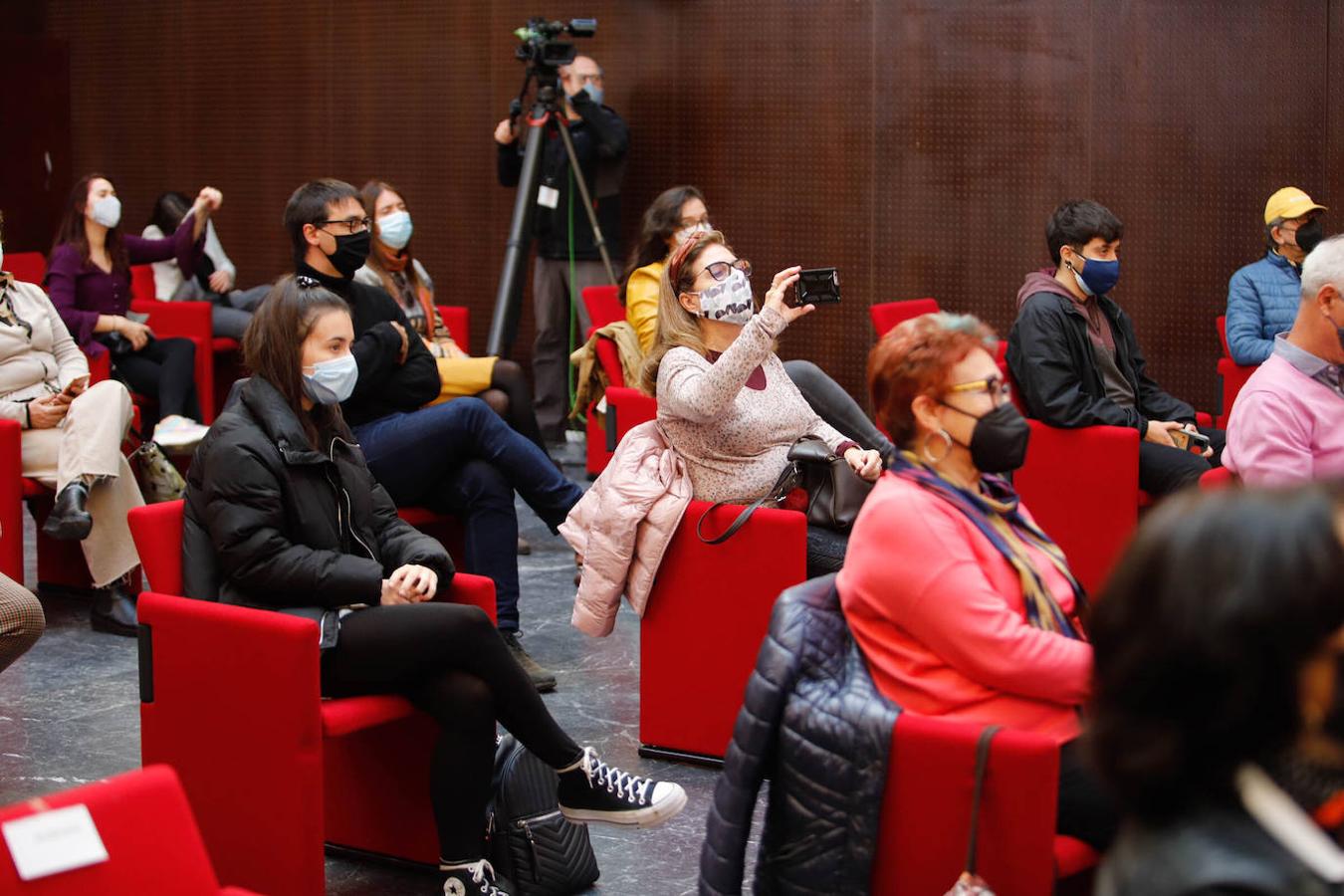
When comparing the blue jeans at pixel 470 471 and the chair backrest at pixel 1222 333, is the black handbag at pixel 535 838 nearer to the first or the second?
the blue jeans at pixel 470 471

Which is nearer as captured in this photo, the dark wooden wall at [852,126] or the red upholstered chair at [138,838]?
the red upholstered chair at [138,838]

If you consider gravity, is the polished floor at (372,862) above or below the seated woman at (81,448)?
below

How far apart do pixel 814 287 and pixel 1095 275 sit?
1.63 m

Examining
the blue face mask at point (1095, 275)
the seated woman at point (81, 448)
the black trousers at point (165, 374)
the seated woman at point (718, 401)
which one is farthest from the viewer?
the black trousers at point (165, 374)

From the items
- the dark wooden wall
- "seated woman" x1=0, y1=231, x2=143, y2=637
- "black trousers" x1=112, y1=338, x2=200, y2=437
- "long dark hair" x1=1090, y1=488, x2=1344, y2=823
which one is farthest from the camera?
the dark wooden wall

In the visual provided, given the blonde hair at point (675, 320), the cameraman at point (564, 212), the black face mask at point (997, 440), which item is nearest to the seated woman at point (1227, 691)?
the black face mask at point (997, 440)

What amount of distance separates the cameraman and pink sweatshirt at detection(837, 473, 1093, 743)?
4.91 meters

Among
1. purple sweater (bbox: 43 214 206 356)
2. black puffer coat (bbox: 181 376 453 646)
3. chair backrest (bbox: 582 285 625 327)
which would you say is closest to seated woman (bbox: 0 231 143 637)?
purple sweater (bbox: 43 214 206 356)

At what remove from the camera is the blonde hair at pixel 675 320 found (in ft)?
→ 13.2

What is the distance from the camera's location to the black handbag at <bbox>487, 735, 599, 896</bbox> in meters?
3.31

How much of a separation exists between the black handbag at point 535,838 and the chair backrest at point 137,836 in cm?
120

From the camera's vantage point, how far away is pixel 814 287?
3.85 m

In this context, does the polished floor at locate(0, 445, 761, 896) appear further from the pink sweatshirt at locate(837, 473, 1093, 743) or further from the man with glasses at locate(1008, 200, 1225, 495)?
the man with glasses at locate(1008, 200, 1225, 495)

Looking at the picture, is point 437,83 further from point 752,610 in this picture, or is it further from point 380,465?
point 752,610
